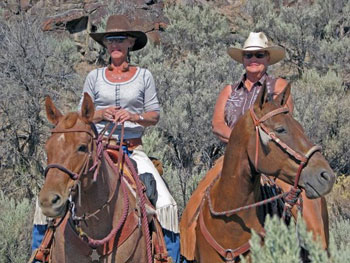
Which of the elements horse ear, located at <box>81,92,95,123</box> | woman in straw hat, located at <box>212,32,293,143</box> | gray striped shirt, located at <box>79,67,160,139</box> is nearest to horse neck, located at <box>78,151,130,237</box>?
horse ear, located at <box>81,92,95,123</box>

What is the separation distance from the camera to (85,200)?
3836 mm

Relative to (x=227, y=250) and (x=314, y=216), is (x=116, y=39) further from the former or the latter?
(x=314, y=216)

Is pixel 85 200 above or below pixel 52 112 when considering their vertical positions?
below

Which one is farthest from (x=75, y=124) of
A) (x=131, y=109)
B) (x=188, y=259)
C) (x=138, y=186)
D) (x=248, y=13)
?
(x=248, y=13)

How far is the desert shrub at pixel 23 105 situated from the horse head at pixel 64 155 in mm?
5685

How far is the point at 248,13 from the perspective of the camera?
22.7 meters

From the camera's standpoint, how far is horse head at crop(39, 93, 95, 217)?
3.27 m

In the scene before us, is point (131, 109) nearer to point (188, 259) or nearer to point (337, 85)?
point (188, 259)

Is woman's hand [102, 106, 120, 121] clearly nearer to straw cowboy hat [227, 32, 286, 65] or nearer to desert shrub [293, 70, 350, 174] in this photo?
straw cowboy hat [227, 32, 286, 65]

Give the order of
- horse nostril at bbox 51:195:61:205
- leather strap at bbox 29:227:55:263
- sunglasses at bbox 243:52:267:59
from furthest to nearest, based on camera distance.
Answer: sunglasses at bbox 243:52:267:59 → leather strap at bbox 29:227:55:263 → horse nostril at bbox 51:195:61:205

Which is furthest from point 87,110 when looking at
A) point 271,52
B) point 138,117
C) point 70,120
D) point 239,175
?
point 271,52

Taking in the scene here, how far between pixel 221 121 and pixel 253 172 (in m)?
1.03

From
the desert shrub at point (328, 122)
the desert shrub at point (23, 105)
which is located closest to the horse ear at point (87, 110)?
the desert shrub at point (23, 105)

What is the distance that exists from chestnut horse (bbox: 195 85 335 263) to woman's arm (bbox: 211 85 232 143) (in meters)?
0.44
